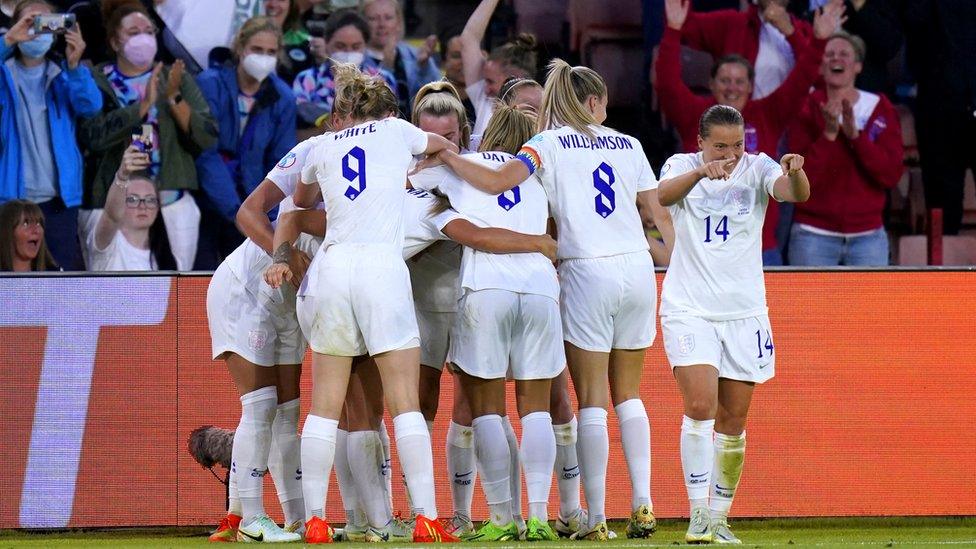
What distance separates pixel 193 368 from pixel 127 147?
309 centimetres

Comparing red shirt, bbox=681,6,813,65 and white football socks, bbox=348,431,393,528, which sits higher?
red shirt, bbox=681,6,813,65

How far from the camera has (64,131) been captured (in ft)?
32.1

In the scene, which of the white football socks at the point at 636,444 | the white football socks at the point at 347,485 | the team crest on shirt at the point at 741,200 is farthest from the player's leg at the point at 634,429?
the white football socks at the point at 347,485

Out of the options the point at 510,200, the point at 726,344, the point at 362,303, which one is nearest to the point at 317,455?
the point at 362,303

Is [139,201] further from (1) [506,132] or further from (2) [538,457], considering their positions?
(2) [538,457]

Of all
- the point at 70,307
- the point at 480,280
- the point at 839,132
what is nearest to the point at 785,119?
the point at 839,132

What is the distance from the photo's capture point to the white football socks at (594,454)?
19.7 feet

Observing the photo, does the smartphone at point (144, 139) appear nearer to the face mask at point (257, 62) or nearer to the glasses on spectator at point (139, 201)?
the glasses on spectator at point (139, 201)

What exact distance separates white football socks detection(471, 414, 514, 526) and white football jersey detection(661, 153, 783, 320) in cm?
103

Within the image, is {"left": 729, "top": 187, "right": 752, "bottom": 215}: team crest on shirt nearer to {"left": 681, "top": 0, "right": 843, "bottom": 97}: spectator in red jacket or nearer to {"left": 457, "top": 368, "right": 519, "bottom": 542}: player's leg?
{"left": 457, "top": 368, "right": 519, "bottom": 542}: player's leg

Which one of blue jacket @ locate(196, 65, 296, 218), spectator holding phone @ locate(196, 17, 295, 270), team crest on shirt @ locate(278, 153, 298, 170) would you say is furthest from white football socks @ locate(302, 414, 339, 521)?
blue jacket @ locate(196, 65, 296, 218)

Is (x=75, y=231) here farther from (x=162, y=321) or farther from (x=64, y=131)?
(x=162, y=321)

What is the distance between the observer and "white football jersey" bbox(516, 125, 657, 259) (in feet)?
19.6

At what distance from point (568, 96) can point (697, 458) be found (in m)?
1.86
